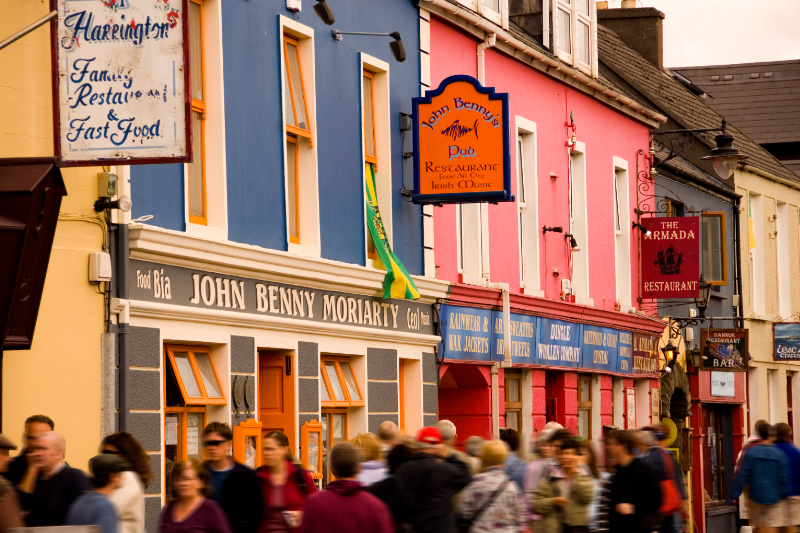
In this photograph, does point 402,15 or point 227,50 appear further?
point 402,15

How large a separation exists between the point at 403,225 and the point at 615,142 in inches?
333

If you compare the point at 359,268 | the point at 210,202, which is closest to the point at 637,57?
the point at 359,268

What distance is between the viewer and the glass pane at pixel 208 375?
13328 millimetres

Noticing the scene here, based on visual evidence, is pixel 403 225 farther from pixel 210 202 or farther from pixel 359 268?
pixel 210 202

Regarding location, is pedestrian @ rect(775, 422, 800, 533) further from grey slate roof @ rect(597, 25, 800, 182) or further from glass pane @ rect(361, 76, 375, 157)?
grey slate roof @ rect(597, 25, 800, 182)

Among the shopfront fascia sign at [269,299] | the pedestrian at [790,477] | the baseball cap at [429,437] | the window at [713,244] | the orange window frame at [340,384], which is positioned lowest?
the pedestrian at [790,477]

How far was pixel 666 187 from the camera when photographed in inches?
1058

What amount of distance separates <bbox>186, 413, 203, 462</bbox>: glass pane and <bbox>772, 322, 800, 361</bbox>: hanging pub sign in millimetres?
20947

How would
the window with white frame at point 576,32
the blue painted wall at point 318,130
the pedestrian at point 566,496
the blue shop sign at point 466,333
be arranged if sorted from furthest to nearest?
the window with white frame at point 576,32 < the blue shop sign at point 466,333 < the blue painted wall at point 318,130 < the pedestrian at point 566,496

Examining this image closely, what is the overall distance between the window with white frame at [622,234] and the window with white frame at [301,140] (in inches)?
415

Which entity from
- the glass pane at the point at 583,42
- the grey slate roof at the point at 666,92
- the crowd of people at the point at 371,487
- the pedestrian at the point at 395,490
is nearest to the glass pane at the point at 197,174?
the crowd of people at the point at 371,487

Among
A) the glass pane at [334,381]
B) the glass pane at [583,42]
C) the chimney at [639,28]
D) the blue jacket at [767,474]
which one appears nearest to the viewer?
the blue jacket at [767,474]

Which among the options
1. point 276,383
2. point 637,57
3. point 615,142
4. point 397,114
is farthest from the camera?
point 637,57

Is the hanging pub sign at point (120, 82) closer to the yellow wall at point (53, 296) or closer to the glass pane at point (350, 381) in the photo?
the yellow wall at point (53, 296)
